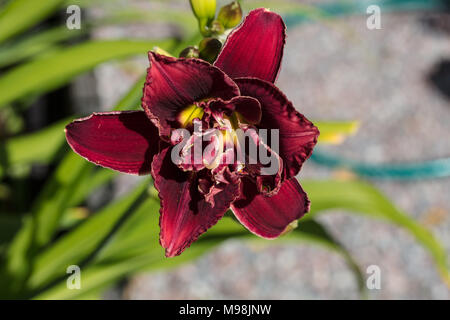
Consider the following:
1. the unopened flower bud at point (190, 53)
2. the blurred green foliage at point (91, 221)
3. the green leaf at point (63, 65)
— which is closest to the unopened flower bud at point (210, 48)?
the unopened flower bud at point (190, 53)

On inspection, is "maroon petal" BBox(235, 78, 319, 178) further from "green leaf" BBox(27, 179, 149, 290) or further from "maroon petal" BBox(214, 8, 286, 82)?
"green leaf" BBox(27, 179, 149, 290)

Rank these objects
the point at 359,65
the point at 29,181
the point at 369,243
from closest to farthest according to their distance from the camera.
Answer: the point at 29,181 → the point at 369,243 → the point at 359,65

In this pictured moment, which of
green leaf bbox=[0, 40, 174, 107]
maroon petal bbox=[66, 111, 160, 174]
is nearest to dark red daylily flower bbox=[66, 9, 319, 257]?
maroon petal bbox=[66, 111, 160, 174]

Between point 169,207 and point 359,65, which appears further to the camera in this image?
point 359,65

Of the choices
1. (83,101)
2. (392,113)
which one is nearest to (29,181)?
(83,101)

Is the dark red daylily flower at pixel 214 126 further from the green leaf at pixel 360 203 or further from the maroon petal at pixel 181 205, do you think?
the green leaf at pixel 360 203

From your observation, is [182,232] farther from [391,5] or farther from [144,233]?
[391,5]
